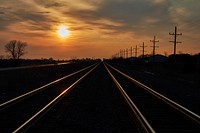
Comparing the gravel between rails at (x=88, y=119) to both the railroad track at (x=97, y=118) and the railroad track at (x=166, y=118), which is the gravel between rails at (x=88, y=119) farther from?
the railroad track at (x=166, y=118)

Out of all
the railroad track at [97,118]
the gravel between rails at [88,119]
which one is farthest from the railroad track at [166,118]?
the gravel between rails at [88,119]

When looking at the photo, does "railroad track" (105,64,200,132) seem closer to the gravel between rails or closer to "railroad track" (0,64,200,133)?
"railroad track" (0,64,200,133)

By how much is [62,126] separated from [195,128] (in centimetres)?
378

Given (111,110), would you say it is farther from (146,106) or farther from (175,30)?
(175,30)

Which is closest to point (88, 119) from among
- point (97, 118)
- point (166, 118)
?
point (97, 118)

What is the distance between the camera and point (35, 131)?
29.0 feet

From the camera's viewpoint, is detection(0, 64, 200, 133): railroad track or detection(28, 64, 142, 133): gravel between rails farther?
detection(0, 64, 200, 133): railroad track

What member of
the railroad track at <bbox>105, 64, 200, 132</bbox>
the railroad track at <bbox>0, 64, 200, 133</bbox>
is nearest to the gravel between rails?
the railroad track at <bbox>0, 64, 200, 133</bbox>

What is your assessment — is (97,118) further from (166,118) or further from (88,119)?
(166,118)

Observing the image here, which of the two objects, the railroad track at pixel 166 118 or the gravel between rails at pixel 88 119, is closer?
the gravel between rails at pixel 88 119

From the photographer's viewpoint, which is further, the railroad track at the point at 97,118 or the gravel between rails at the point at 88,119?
the railroad track at the point at 97,118

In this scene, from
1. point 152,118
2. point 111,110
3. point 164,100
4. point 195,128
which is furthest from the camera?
point 164,100

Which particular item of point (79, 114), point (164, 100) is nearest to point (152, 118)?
point (79, 114)

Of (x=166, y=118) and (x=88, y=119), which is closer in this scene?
(x=88, y=119)
